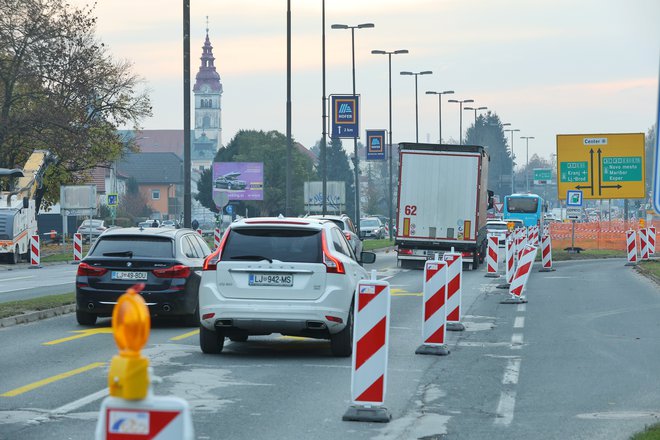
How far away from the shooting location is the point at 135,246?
18.1 m

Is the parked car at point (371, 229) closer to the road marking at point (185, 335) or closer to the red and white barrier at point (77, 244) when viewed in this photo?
the red and white barrier at point (77, 244)

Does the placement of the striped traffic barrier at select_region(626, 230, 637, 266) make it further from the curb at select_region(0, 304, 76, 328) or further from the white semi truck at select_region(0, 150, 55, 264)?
the curb at select_region(0, 304, 76, 328)

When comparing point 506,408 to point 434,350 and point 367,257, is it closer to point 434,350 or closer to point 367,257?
point 434,350

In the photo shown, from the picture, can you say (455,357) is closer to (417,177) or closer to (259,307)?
(259,307)

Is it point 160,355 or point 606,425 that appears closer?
point 606,425

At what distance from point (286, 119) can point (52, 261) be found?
11.5 metres

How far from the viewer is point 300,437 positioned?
8.92 m

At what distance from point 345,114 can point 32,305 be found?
3487 centimetres

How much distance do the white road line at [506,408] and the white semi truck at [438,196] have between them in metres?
26.4

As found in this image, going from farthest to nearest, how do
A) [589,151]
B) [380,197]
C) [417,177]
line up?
[380,197] → [589,151] → [417,177]

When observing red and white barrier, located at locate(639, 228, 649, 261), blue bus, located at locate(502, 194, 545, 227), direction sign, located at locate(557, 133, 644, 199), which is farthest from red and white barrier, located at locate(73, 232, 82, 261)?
blue bus, located at locate(502, 194, 545, 227)

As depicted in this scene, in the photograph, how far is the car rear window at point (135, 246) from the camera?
18000 millimetres

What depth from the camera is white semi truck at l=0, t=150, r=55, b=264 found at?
1868 inches

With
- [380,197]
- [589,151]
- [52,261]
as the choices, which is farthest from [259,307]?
[380,197]
